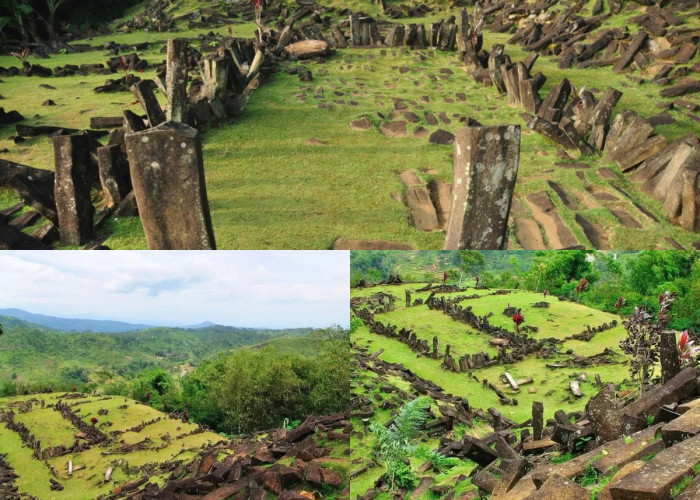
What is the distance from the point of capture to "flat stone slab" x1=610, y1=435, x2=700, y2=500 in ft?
9.14

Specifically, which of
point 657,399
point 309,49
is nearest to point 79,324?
point 657,399

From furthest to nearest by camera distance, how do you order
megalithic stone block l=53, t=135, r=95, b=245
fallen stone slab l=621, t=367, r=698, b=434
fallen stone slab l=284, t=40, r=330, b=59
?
fallen stone slab l=284, t=40, r=330, b=59
megalithic stone block l=53, t=135, r=95, b=245
fallen stone slab l=621, t=367, r=698, b=434

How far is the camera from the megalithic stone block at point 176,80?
1049cm

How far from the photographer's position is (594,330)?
4969mm

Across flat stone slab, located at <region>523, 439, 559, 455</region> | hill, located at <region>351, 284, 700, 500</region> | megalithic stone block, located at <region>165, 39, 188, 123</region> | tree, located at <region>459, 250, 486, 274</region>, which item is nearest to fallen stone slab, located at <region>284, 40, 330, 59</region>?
megalithic stone block, located at <region>165, 39, 188, 123</region>

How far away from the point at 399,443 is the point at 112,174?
5.39 metres

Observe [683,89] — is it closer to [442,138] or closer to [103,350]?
[442,138]

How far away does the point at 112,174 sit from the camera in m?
7.72

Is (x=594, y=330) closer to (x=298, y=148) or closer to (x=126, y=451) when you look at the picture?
(x=126, y=451)

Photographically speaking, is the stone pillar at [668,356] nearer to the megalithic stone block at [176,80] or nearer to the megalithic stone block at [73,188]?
the megalithic stone block at [73,188]

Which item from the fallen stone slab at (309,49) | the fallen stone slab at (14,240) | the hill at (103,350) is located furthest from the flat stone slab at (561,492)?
the fallen stone slab at (309,49)

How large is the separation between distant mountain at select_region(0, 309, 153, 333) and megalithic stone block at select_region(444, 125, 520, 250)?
3010 mm

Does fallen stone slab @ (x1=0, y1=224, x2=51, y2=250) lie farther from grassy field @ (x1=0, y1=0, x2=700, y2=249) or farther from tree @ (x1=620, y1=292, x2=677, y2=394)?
tree @ (x1=620, y1=292, x2=677, y2=394)

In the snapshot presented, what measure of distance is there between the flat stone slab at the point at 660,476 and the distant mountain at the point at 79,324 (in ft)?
Answer: 13.3
